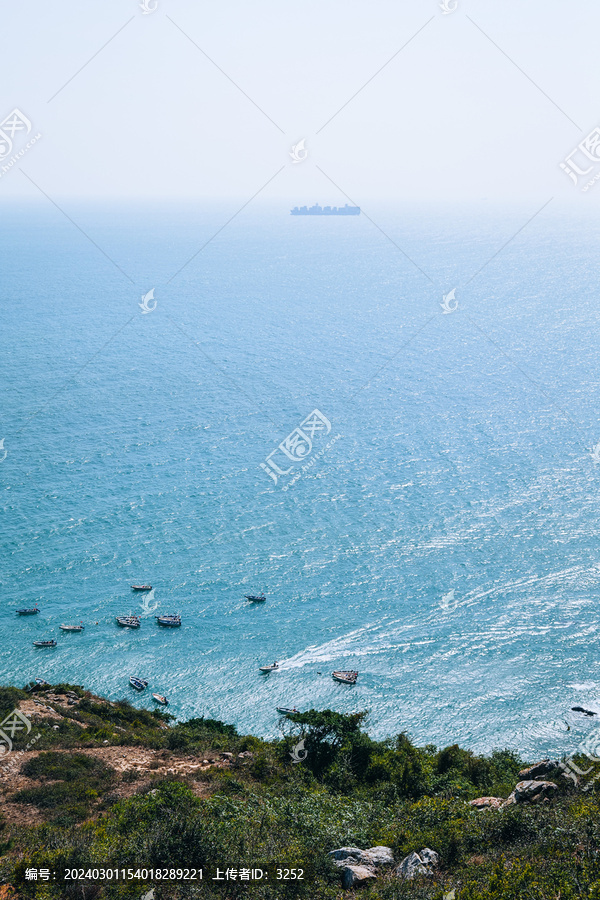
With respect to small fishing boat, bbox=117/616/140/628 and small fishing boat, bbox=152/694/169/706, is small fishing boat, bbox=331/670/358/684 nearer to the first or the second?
small fishing boat, bbox=152/694/169/706

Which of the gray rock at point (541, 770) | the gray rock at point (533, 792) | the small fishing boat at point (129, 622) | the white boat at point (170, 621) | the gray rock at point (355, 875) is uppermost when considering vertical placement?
the small fishing boat at point (129, 622)

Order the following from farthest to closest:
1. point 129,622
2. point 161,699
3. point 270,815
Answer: point 129,622
point 161,699
point 270,815

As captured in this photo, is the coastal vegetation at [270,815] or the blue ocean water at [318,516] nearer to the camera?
the coastal vegetation at [270,815]

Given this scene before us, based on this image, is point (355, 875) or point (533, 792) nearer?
point (355, 875)

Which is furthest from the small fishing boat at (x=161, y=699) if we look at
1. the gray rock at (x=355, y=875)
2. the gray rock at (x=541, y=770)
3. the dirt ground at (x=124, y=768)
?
the gray rock at (x=355, y=875)

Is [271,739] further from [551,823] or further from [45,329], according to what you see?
[45,329]

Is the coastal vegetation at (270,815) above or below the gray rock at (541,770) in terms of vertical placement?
above

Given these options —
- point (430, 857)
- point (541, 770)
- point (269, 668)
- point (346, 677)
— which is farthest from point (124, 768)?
point (346, 677)

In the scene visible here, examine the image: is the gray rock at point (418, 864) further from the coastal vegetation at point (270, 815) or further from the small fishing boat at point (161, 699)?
the small fishing boat at point (161, 699)

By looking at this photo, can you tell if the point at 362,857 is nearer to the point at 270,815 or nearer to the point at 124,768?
the point at 270,815
